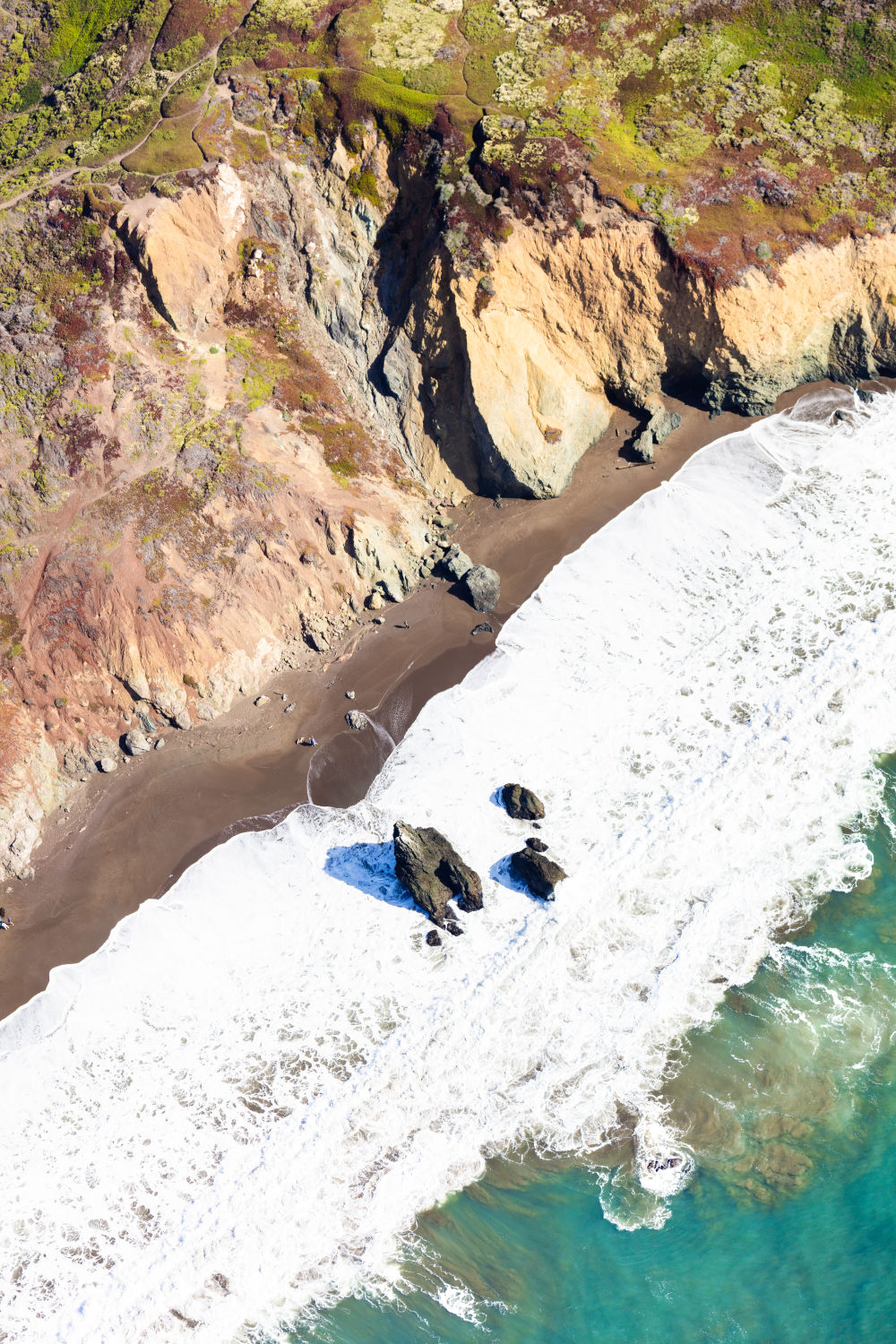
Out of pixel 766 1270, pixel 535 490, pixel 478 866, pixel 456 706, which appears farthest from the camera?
pixel 535 490

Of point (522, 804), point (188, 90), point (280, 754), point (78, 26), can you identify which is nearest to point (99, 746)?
point (280, 754)

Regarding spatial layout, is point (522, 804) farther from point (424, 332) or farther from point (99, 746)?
A: point (424, 332)

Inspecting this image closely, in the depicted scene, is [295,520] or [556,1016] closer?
[556,1016]

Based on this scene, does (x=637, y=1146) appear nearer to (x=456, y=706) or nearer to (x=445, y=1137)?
(x=445, y=1137)

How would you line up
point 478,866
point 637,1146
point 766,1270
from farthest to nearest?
point 478,866, point 637,1146, point 766,1270

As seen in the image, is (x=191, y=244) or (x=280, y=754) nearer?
(x=280, y=754)

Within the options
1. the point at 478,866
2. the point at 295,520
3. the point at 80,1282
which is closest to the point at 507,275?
the point at 295,520

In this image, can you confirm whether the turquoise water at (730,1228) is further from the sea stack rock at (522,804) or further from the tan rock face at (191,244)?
the tan rock face at (191,244)
